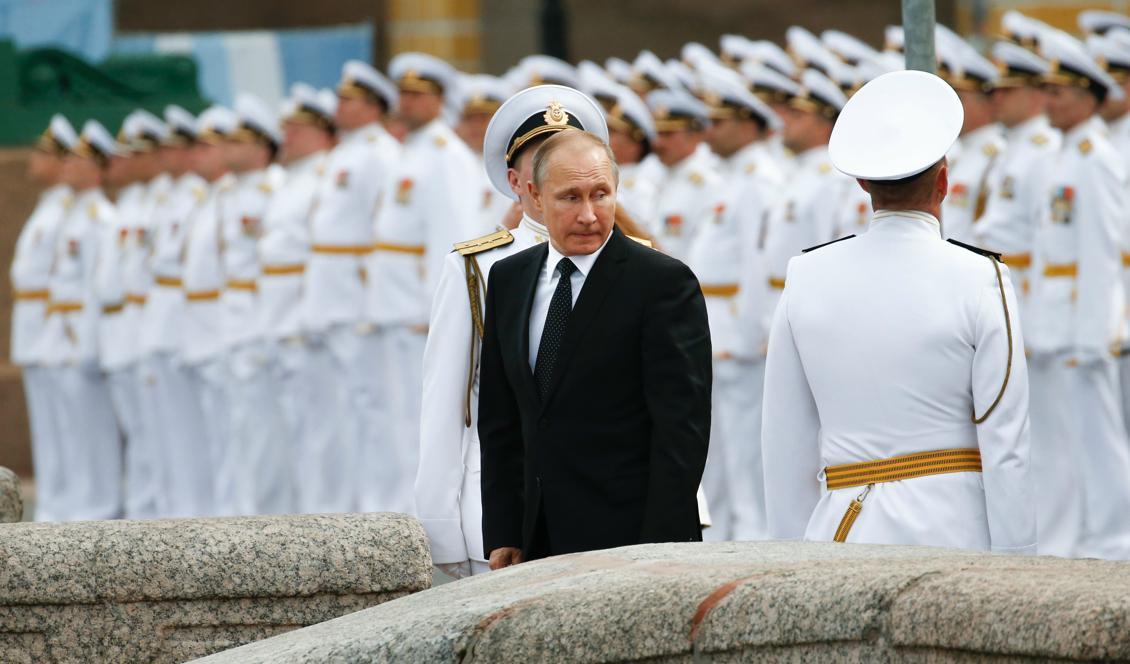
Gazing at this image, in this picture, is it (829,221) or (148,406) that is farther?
(148,406)

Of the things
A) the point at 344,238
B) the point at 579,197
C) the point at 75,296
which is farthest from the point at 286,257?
the point at 579,197

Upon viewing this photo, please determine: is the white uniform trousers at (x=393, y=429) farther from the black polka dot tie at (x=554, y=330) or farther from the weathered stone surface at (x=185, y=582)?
the weathered stone surface at (x=185, y=582)

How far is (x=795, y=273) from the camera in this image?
207 inches

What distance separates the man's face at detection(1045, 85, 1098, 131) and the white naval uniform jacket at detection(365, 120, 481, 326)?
3316mm

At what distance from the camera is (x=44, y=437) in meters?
14.6

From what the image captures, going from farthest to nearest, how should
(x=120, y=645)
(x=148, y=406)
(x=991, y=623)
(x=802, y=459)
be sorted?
(x=148, y=406) → (x=802, y=459) → (x=120, y=645) → (x=991, y=623)

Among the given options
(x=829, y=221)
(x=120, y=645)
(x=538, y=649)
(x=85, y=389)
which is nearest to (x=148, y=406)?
(x=85, y=389)

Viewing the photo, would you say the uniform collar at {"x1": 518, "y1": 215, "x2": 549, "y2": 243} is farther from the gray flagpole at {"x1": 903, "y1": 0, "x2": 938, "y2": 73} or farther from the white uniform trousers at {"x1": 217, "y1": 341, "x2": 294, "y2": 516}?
the white uniform trousers at {"x1": 217, "y1": 341, "x2": 294, "y2": 516}

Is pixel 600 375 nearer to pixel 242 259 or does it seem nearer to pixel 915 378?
pixel 915 378

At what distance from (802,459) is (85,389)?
9.93 meters

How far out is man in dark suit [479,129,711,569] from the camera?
499 centimetres

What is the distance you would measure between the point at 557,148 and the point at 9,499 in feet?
6.12

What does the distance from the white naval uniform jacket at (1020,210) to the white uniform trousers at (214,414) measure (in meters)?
5.20

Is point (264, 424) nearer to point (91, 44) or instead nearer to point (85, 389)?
point (85, 389)
